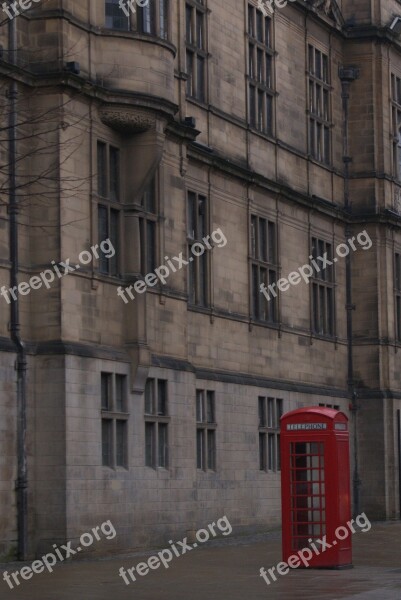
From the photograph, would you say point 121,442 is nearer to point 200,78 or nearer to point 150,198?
point 150,198

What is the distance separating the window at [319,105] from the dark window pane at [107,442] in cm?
1509

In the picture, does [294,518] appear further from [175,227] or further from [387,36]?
[387,36]

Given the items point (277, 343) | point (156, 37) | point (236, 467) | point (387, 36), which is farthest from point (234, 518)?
point (387, 36)

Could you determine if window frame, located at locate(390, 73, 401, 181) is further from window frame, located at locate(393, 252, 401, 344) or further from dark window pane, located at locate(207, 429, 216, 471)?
dark window pane, located at locate(207, 429, 216, 471)

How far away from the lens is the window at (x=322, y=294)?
4194 centimetres

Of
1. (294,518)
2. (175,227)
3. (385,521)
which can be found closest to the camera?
(294,518)

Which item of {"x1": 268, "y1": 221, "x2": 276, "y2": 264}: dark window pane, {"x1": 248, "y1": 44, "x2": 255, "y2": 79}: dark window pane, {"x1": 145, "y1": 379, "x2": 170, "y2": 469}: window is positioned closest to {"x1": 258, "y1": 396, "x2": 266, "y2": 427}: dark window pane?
{"x1": 268, "y1": 221, "x2": 276, "y2": 264}: dark window pane

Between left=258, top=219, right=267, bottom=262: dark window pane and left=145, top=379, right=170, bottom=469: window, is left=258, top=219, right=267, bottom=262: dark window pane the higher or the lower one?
the higher one

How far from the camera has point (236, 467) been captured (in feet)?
117

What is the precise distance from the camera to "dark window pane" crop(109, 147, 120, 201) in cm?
2970

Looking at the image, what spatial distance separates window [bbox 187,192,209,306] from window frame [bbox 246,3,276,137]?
371 centimetres

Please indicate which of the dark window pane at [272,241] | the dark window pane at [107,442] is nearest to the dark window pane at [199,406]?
the dark window pane at [107,442]

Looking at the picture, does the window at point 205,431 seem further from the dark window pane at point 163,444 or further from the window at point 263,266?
the window at point 263,266

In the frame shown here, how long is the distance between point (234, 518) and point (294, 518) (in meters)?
11.0
